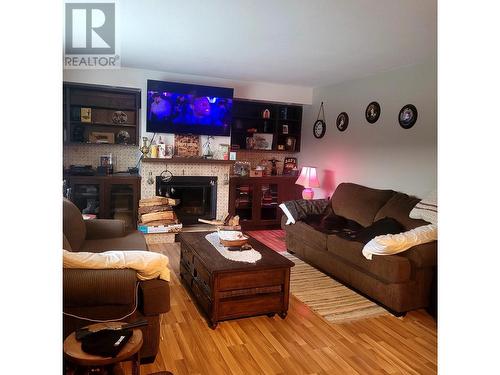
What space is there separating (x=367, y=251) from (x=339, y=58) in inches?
86.1

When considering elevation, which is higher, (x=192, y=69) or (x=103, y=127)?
(x=192, y=69)

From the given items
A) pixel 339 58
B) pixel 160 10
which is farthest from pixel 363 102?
pixel 160 10

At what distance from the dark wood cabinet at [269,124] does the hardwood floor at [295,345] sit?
12.7 feet

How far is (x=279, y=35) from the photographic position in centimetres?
349

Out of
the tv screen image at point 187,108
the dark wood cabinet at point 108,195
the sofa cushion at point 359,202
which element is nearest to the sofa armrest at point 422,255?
the sofa cushion at point 359,202

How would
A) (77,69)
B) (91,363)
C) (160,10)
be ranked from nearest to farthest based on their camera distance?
(91,363), (160,10), (77,69)

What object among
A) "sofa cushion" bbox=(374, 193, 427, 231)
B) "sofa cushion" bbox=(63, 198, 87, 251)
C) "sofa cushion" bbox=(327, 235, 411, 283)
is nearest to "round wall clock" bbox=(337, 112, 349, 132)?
"sofa cushion" bbox=(374, 193, 427, 231)

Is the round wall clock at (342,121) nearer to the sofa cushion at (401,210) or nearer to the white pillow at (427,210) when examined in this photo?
the sofa cushion at (401,210)

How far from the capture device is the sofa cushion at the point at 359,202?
438 cm

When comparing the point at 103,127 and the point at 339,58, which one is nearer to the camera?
the point at 339,58

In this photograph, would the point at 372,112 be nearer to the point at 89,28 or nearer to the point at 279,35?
the point at 279,35
